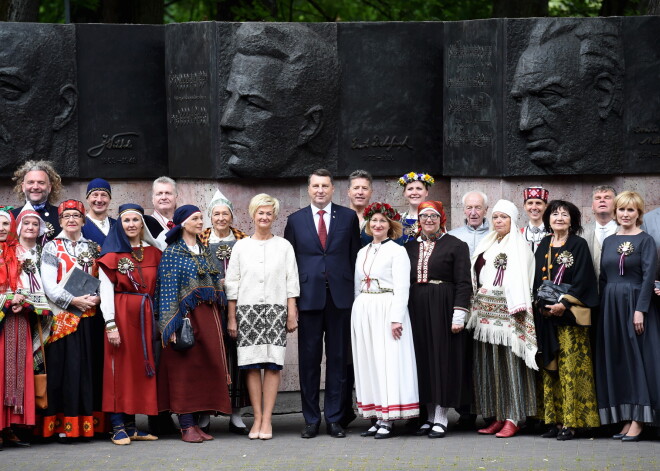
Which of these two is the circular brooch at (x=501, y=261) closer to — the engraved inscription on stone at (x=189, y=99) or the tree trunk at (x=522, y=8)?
the engraved inscription on stone at (x=189, y=99)

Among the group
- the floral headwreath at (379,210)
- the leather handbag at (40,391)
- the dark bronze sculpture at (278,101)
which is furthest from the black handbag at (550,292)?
the leather handbag at (40,391)

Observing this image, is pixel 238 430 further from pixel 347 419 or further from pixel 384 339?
pixel 384 339

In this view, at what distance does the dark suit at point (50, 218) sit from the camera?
971 cm

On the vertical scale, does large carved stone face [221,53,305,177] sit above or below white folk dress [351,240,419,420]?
above

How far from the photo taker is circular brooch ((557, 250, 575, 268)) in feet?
30.2

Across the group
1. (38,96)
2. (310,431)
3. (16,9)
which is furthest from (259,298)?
(16,9)

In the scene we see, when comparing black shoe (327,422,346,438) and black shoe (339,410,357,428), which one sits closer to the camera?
black shoe (327,422,346,438)

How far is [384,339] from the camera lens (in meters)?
9.36

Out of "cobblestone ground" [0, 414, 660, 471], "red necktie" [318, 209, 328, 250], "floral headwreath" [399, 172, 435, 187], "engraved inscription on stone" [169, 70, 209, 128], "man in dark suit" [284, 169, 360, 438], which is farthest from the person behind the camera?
"engraved inscription on stone" [169, 70, 209, 128]

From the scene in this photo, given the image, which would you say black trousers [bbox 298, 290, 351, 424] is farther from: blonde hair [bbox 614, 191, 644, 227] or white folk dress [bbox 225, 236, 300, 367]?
blonde hair [bbox 614, 191, 644, 227]

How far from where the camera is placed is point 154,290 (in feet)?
30.8

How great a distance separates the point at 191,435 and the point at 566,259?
318cm
